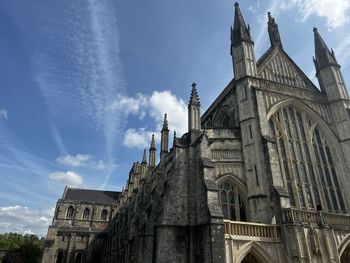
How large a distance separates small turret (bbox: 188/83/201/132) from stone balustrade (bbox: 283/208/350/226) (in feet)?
24.3

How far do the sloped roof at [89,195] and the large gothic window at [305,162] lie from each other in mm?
45728

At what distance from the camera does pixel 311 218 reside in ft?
49.3

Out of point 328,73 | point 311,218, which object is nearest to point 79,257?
point 311,218

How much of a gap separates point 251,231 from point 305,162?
27.1 ft

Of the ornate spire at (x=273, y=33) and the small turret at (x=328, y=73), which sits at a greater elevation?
the ornate spire at (x=273, y=33)

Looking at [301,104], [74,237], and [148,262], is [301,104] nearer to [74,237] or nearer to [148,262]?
[148,262]

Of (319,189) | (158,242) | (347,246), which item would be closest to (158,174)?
(158,242)

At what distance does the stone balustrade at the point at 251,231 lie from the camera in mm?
13710

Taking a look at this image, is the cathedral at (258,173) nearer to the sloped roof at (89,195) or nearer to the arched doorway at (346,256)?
the arched doorway at (346,256)

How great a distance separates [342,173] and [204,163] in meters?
11.6

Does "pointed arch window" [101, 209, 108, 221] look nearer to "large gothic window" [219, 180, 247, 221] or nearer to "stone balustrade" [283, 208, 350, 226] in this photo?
"large gothic window" [219, 180, 247, 221]

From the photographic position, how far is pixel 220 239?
1288cm

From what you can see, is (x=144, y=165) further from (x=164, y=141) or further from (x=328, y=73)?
(x=328, y=73)

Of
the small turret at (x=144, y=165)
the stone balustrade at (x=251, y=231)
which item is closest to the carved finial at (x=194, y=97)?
the stone balustrade at (x=251, y=231)
